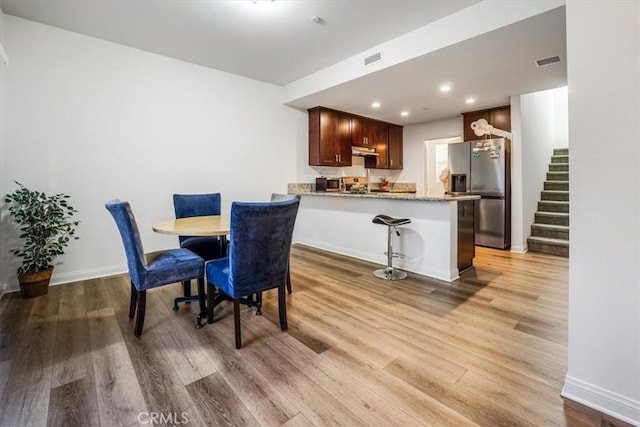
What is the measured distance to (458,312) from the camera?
250 centimetres

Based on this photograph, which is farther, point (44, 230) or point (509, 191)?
point (509, 191)

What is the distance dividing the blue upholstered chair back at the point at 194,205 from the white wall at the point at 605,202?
11.1ft

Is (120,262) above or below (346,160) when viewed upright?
below

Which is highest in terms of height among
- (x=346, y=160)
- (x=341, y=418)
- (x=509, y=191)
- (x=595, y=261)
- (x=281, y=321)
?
(x=346, y=160)

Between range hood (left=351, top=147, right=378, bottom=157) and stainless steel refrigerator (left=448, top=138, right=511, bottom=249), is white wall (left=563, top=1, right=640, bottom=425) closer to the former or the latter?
stainless steel refrigerator (left=448, top=138, right=511, bottom=249)

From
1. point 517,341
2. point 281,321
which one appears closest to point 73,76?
point 281,321

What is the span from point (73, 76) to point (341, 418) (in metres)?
4.21

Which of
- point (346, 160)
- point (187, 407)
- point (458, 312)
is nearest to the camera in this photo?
point (187, 407)

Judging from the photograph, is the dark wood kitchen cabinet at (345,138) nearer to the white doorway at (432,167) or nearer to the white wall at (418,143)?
the white wall at (418,143)

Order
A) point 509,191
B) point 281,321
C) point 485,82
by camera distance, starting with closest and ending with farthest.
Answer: point 281,321, point 485,82, point 509,191

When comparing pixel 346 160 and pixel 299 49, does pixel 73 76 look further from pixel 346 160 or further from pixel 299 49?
pixel 346 160

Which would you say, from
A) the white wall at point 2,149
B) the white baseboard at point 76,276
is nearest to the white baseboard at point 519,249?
the white baseboard at point 76,276

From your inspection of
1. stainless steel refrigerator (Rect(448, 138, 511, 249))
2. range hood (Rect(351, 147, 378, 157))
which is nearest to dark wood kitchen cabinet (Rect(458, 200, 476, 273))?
stainless steel refrigerator (Rect(448, 138, 511, 249))

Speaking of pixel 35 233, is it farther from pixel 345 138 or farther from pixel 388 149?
pixel 388 149
